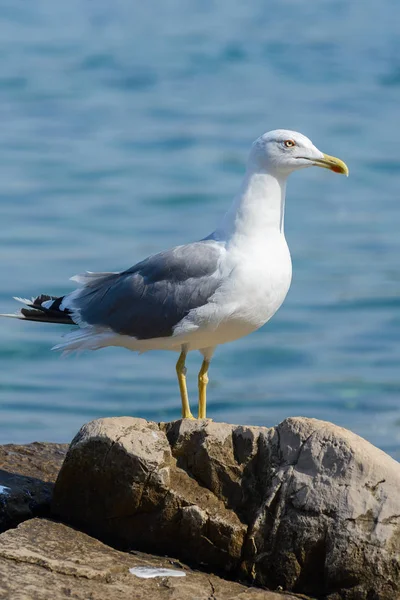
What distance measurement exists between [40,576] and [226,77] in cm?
1828

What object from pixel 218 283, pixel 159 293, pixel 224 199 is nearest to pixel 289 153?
pixel 218 283

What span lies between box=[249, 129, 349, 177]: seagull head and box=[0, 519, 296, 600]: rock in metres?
2.28

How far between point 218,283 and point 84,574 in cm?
188

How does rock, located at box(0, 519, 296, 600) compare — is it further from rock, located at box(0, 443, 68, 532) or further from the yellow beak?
the yellow beak

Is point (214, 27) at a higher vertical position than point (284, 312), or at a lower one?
higher

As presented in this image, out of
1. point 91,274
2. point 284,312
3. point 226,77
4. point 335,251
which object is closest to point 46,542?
point 91,274

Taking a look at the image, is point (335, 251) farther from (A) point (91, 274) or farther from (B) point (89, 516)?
(B) point (89, 516)

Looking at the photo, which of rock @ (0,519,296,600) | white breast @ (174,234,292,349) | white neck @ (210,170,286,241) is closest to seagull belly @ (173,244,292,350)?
white breast @ (174,234,292,349)

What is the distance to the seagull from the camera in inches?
254

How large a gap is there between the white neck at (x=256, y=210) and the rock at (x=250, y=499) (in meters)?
1.42

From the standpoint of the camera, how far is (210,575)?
17.1 ft

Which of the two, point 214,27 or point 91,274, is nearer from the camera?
point 91,274

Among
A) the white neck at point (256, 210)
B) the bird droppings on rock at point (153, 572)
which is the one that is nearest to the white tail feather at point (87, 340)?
the white neck at point (256, 210)

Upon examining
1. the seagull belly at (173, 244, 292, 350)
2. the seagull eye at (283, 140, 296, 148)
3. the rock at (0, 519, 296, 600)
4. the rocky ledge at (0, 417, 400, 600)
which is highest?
the seagull eye at (283, 140, 296, 148)
